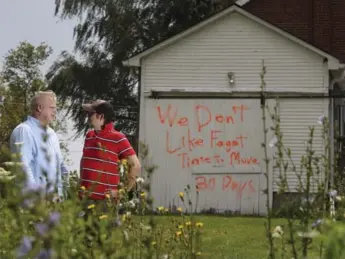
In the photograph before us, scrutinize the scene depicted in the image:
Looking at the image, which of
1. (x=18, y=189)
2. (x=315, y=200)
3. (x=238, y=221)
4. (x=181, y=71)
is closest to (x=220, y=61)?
(x=181, y=71)

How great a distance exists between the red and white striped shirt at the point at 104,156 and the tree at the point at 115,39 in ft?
101

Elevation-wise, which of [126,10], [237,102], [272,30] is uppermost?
[126,10]

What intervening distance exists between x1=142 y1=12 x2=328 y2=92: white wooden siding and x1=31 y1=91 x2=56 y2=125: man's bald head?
16048 millimetres

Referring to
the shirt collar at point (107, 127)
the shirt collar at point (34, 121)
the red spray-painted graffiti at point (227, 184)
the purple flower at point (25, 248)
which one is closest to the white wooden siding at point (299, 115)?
the red spray-painted graffiti at point (227, 184)

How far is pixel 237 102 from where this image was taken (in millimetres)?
22500

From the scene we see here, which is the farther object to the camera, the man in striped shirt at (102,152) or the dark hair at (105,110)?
the dark hair at (105,110)

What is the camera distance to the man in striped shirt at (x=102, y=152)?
714 centimetres

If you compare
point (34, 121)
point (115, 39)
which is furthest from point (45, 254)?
point (115, 39)

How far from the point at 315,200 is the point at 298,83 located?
18.9m

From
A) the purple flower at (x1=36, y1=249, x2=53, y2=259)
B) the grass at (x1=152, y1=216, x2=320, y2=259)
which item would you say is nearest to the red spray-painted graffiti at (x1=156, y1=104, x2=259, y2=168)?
the grass at (x1=152, y1=216, x2=320, y2=259)

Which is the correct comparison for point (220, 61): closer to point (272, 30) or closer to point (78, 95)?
point (272, 30)

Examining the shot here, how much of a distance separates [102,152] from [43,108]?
815mm

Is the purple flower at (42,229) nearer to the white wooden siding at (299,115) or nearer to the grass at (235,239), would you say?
the grass at (235,239)

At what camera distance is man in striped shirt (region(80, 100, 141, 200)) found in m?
7.14
